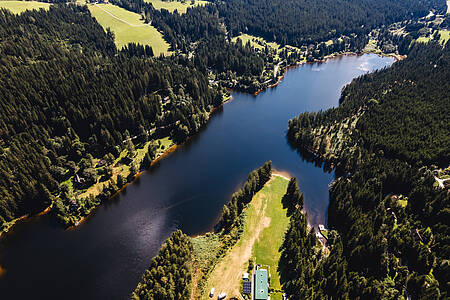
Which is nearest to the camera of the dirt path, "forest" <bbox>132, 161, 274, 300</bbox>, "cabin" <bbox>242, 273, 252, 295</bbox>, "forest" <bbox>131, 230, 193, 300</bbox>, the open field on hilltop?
"forest" <bbox>131, 230, 193, 300</bbox>

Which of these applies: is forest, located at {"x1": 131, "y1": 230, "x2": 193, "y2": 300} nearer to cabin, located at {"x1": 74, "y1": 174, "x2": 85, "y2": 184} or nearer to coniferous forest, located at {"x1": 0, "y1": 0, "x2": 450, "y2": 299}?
coniferous forest, located at {"x1": 0, "y1": 0, "x2": 450, "y2": 299}

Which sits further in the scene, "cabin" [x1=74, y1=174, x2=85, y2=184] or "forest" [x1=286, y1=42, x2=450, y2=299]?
"cabin" [x1=74, y1=174, x2=85, y2=184]

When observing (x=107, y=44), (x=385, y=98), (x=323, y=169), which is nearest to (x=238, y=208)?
(x=323, y=169)

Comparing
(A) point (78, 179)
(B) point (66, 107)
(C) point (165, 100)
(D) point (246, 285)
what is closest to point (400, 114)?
(D) point (246, 285)

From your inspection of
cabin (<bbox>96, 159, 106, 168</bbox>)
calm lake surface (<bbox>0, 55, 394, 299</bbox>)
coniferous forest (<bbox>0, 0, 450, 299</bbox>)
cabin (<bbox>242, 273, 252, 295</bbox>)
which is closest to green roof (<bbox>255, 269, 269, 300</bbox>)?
cabin (<bbox>242, 273, 252, 295</bbox>)

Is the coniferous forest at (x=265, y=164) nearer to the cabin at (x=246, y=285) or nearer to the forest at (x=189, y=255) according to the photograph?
the forest at (x=189, y=255)

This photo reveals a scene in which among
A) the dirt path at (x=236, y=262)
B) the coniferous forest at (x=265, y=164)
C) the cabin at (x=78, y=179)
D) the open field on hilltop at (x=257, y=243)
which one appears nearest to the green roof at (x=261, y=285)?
the open field on hilltop at (x=257, y=243)

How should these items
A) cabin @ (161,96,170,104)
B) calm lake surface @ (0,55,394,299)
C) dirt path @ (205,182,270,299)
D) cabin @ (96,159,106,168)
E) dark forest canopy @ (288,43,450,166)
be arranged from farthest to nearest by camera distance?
cabin @ (161,96,170,104)
cabin @ (96,159,106,168)
dark forest canopy @ (288,43,450,166)
calm lake surface @ (0,55,394,299)
dirt path @ (205,182,270,299)

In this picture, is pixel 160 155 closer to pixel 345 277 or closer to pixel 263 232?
pixel 263 232
